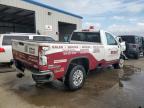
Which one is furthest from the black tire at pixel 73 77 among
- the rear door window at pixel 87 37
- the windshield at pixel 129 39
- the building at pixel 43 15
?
the windshield at pixel 129 39

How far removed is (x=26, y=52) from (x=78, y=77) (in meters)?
1.86

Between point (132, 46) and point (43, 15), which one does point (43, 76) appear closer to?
point (43, 15)

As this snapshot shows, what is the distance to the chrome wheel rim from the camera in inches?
251

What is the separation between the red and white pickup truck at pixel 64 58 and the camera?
526cm

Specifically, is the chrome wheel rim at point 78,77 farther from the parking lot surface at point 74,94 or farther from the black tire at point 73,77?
the parking lot surface at point 74,94

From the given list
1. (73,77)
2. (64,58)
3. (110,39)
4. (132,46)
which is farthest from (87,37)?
(132,46)

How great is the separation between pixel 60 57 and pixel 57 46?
1.10ft

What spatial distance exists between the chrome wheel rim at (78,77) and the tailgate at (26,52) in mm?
1484

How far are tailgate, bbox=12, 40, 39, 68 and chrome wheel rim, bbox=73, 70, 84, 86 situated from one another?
4.87 feet

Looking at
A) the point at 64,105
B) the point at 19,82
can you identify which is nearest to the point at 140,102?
the point at 64,105

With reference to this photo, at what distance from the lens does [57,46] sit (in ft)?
17.9

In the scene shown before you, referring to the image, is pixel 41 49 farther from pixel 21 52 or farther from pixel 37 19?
pixel 37 19

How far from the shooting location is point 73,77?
6.29m

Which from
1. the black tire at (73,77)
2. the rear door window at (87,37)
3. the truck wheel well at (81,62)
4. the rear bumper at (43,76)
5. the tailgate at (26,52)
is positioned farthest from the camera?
the rear door window at (87,37)
